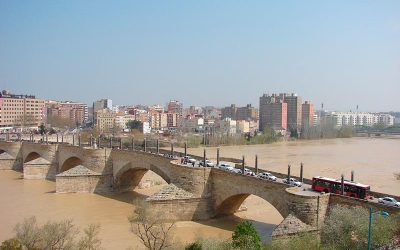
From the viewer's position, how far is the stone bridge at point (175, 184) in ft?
58.2

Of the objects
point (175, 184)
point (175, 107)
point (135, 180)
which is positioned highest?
point (175, 107)

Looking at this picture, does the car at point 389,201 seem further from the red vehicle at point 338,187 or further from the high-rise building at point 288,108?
the high-rise building at point 288,108

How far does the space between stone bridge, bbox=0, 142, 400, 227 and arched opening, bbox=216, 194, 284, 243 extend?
4.0 inches

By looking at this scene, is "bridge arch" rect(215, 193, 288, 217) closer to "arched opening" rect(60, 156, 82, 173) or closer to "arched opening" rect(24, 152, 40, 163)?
"arched opening" rect(60, 156, 82, 173)

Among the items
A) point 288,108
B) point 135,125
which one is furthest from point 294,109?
point 135,125

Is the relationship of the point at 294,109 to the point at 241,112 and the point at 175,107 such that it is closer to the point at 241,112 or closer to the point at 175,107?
the point at 241,112

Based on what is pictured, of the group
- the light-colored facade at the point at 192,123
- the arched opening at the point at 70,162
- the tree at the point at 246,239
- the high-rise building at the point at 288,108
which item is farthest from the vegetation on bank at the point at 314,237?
the high-rise building at the point at 288,108

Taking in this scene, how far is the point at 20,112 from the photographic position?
102 m

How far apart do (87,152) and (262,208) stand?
16027 millimetres

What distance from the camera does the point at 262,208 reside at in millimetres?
27047

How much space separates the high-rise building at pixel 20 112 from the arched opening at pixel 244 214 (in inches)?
3061

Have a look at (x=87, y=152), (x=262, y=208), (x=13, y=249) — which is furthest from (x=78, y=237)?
(x=87, y=152)

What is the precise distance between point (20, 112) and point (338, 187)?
318 feet

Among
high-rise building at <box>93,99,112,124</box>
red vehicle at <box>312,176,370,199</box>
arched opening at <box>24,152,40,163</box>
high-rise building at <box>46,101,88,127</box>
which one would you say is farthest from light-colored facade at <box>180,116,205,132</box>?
red vehicle at <box>312,176,370,199</box>
